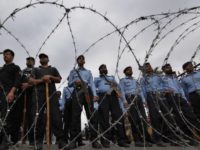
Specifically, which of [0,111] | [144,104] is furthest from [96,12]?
[144,104]

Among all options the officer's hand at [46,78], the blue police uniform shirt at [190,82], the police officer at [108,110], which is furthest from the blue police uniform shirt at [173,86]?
the officer's hand at [46,78]

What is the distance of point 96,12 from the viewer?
10.5 feet

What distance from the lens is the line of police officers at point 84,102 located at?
19.4ft

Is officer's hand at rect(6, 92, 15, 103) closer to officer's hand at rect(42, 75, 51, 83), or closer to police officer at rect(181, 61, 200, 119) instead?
officer's hand at rect(42, 75, 51, 83)

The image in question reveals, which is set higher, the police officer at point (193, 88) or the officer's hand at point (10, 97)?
the police officer at point (193, 88)

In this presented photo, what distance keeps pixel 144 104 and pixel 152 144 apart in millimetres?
800

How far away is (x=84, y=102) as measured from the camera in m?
6.71

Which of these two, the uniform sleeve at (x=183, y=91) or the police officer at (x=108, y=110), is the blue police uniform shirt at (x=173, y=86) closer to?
the uniform sleeve at (x=183, y=91)

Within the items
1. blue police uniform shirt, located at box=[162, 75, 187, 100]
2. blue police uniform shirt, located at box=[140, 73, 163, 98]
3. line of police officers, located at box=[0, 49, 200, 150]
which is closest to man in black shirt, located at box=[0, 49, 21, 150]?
line of police officers, located at box=[0, 49, 200, 150]

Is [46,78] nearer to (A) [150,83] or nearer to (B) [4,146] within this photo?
(B) [4,146]

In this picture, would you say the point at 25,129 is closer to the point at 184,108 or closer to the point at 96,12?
the point at 184,108

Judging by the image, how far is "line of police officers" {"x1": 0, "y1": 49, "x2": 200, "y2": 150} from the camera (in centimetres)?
591

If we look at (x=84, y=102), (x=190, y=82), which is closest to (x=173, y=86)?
(x=190, y=82)

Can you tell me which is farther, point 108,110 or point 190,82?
point 190,82
